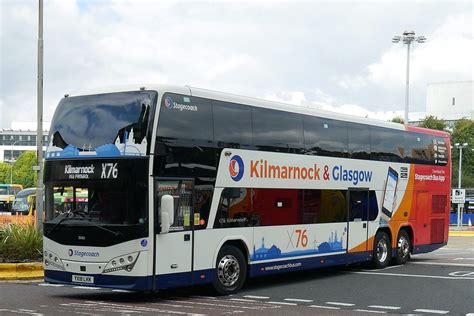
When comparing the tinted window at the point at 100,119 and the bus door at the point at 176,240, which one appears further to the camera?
the tinted window at the point at 100,119

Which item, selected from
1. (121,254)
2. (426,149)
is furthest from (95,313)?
(426,149)

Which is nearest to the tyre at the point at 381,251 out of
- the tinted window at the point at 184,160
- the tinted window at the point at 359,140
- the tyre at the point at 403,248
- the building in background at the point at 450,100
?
the tyre at the point at 403,248

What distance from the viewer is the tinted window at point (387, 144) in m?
17.5

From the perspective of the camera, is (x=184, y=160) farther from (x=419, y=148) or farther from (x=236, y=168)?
(x=419, y=148)

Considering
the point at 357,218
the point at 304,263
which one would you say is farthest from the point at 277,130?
the point at 357,218

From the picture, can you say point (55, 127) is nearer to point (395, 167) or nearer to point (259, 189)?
point (259, 189)

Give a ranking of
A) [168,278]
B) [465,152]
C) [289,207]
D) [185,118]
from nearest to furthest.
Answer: [168,278] → [185,118] → [289,207] → [465,152]

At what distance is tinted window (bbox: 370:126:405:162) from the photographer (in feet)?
57.4

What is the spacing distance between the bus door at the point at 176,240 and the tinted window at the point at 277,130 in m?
2.36

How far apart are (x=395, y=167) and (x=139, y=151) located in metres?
9.28

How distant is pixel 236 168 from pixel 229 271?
2023 millimetres

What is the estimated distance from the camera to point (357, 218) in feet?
54.9

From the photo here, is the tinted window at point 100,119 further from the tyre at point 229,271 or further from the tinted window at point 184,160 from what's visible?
the tyre at point 229,271

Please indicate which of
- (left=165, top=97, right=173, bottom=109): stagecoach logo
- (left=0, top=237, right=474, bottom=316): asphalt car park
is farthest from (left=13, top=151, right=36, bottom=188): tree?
(left=165, top=97, right=173, bottom=109): stagecoach logo
